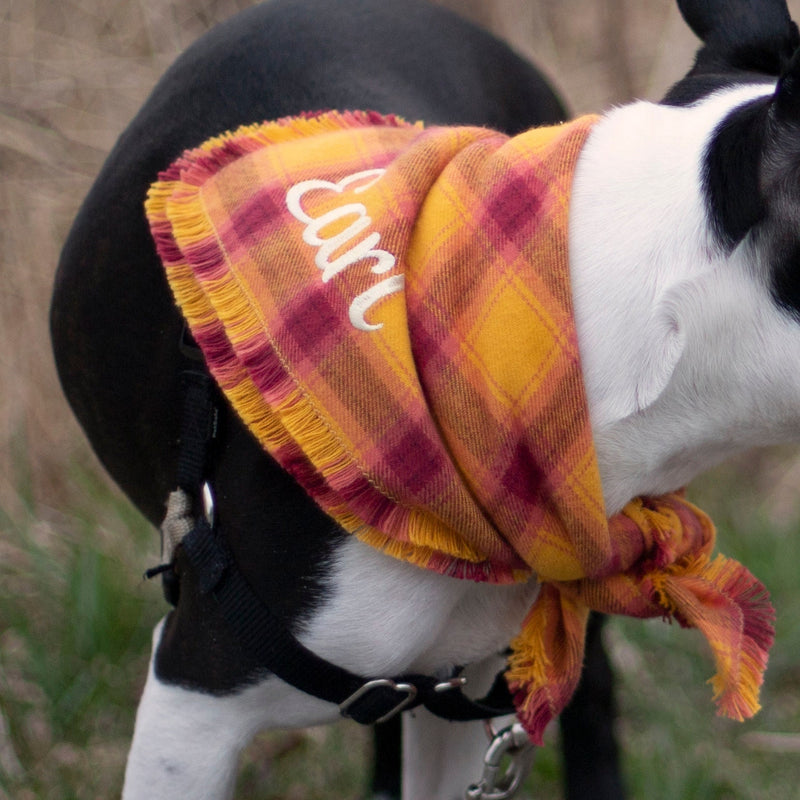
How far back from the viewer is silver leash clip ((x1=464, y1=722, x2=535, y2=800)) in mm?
1276

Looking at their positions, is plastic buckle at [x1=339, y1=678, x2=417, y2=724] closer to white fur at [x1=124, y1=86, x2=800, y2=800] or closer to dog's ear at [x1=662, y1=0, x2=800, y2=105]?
white fur at [x1=124, y1=86, x2=800, y2=800]

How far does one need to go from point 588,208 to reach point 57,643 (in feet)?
4.49

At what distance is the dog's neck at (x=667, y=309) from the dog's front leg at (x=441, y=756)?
2.18 ft

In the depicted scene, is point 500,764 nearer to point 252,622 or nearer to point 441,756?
point 441,756

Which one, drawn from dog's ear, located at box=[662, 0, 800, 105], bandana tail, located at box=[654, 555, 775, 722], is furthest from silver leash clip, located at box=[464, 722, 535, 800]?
dog's ear, located at box=[662, 0, 800, 105]

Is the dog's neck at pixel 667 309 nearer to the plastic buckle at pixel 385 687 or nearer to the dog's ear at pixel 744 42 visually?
the dog's ear at pixel 744 42

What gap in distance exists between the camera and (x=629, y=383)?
34.2 inches

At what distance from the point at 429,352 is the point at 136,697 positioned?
3.88 ft

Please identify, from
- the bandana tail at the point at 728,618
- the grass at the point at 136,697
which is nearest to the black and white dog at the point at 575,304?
the bandana tail at the point at 728,618

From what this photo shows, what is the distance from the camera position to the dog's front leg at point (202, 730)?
3.37ft

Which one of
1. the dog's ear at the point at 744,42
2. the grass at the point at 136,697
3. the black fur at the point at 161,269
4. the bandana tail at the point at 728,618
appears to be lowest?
the grass at the point at 136,697

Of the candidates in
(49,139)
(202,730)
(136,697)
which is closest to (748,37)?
(202,730)

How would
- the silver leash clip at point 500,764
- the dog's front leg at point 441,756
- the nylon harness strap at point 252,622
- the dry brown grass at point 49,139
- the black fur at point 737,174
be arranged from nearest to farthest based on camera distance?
the black fur at point 737,174, the nylon harness strap at point 252,622, the silver leash clip at point 500,764, the dog's front leg at point 441,756, the dry brown grass at point 49,139

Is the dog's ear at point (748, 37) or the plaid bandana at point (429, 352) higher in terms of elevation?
the dog's ear at point (748, 37)
